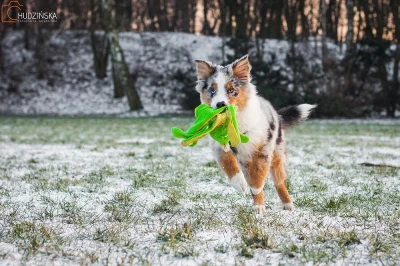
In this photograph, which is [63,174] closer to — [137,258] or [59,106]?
[137,258]

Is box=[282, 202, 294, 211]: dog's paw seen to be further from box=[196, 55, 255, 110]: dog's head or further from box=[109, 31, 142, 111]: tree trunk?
box=[109, 31, 142, 111]: tree trunk

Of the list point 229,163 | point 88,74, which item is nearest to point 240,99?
point 229,163

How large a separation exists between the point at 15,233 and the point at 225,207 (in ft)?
6.78

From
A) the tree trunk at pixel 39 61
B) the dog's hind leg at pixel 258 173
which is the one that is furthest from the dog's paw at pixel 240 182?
the tree trunk at pixel 39 61

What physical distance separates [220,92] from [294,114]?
1.35 meters

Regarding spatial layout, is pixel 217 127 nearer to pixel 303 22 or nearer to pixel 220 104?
pixel 220 104

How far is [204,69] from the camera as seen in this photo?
194 inches

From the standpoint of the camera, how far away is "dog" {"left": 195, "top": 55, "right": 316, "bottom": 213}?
4.62m

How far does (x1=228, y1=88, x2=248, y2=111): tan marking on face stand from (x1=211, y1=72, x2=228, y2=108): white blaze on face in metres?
0.09

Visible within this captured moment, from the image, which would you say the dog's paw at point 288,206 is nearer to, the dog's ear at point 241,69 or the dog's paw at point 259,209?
the dog's paw at point 259,209

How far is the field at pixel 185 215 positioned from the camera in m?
3.18

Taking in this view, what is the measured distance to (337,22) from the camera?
39.3 metres

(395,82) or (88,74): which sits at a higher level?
(88,74)

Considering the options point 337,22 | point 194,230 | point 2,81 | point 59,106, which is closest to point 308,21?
point 337,22
